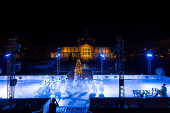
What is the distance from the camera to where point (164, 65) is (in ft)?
115

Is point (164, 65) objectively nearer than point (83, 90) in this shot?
No

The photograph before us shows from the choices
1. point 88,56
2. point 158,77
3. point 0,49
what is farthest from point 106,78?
point 88,56

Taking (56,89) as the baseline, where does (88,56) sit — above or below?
above

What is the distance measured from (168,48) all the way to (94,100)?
36.6 meters

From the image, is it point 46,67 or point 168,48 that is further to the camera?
point 168,48

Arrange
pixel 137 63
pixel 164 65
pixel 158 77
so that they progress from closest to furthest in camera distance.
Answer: pixel 158 77 → pixel 164 65 → pixel 137 63

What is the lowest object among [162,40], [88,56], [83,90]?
[83,90]

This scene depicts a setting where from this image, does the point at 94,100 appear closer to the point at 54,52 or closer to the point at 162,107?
the point at 162,107

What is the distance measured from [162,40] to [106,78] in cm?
3142

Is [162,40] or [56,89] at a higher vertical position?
[162,40]

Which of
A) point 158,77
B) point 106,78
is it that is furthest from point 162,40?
point 106,78

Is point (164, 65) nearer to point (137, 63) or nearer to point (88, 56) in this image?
point (137, 63)

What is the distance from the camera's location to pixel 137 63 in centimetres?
4025

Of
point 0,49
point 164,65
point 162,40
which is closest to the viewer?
point 164,65
